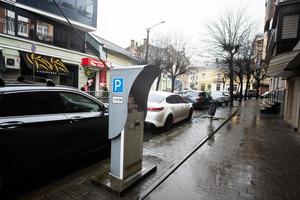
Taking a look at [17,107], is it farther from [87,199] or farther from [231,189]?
[231,189]

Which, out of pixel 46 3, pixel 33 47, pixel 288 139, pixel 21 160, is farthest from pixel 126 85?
pixel 46 3

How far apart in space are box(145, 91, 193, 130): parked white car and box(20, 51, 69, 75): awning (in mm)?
9763

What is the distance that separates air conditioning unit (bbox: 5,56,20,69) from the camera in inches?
499

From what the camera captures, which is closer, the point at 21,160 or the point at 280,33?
the point at 21,160

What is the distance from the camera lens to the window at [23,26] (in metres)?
13.3

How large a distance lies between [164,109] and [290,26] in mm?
11184

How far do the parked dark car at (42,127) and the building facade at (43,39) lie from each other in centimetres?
1093

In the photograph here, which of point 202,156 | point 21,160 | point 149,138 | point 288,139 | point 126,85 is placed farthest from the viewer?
point 288,139

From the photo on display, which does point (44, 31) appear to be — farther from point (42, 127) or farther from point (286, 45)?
point (286, 45)

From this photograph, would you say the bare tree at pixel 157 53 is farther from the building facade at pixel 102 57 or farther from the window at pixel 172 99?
the window at pixel 172 99

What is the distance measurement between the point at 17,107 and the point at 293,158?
6.37 meters

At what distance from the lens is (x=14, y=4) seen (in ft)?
41.8

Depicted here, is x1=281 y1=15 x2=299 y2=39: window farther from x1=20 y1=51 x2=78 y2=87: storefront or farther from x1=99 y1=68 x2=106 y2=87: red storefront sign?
x1=20 y1=51 x2=78 y2=87: storefront

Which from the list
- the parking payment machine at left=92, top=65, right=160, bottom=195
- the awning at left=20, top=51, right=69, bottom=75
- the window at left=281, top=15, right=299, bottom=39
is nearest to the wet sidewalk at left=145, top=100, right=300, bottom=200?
the parking payment machine at left=92, top=65, right=160, bottom=195
